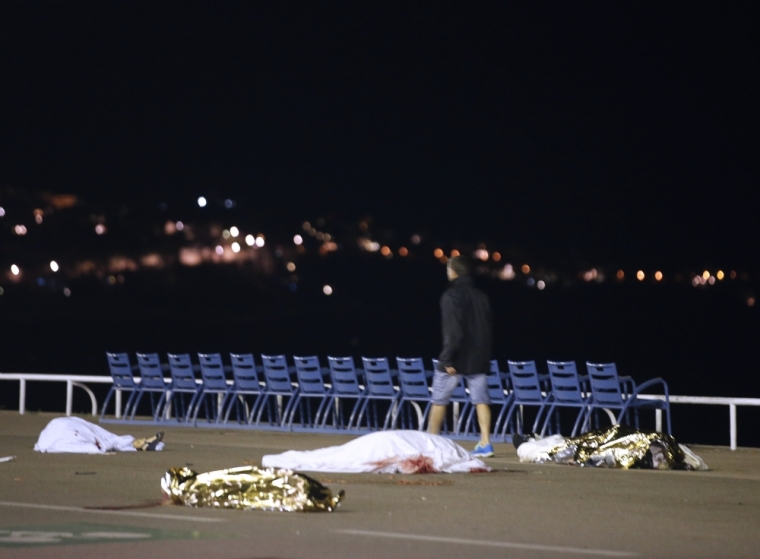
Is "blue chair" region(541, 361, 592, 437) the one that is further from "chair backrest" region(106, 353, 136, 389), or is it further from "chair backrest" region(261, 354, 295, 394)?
"chair backrest" region(106, 353, 136, 389)

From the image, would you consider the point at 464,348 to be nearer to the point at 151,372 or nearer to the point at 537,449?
the point at 537,449

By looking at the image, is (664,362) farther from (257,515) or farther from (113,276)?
(257,515)

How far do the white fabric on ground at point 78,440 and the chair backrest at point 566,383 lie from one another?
528 centimetres

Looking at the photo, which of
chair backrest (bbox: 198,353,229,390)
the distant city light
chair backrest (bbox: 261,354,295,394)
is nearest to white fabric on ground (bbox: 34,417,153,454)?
chair backrest (bbox: 261,354,295,394)

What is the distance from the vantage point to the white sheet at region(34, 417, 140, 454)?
45.3 ft

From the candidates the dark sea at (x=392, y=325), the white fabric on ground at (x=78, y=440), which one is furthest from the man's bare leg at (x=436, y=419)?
the dark sea at (x=392, y=325)

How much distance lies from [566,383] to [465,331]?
3440mm

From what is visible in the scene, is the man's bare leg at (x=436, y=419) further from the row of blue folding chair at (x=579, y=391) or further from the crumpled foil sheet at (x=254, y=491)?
the crumpled foil sheet at (x=254, y=491)

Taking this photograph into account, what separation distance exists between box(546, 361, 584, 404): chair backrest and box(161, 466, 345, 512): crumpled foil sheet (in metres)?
8.37

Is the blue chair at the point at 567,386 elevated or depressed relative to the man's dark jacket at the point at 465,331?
depressed

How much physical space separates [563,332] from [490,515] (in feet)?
321

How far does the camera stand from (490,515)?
8.66 m

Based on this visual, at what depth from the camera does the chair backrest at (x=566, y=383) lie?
55.5 feet

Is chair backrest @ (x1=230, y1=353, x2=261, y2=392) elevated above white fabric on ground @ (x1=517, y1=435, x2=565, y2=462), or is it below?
above
